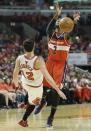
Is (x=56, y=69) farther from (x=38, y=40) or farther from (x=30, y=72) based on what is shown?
(x=38, y=40)

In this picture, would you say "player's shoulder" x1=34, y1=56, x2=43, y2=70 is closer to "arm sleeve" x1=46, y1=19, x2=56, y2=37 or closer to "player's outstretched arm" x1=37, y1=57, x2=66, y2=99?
"player's outstretched arm" x1=37, y1=57, x2=66, y2=99

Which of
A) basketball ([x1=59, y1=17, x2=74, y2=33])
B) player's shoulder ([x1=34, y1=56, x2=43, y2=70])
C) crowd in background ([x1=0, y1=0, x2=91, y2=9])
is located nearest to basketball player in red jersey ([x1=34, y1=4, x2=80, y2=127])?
basketball ([x1=59, y1=17, x2=74, y2=33])

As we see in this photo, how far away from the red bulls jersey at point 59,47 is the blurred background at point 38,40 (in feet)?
20.4

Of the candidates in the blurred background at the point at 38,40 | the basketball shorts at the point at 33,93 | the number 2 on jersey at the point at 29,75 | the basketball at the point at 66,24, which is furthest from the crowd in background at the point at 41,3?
the number 2 on jersey at the point at 29,75

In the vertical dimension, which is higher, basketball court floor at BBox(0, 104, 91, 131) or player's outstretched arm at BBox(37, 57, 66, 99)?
player's outstretched arm at BBox(37, 57, 66, 99)

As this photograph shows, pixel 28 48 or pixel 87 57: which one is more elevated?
pixel 28 48

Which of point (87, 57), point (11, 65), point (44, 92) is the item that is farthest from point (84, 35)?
point (44, 92)

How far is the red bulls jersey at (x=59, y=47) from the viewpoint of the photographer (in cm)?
1092

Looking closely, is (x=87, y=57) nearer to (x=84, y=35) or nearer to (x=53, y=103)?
(x=84, y=35)

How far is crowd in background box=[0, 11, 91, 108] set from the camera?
685 inches

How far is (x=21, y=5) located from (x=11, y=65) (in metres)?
9.70

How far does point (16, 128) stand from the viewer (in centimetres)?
1074

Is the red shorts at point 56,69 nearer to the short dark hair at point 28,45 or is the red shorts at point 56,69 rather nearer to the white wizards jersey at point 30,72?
the white wizards jersey at point 30,72

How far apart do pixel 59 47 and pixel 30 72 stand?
3.44 feet
